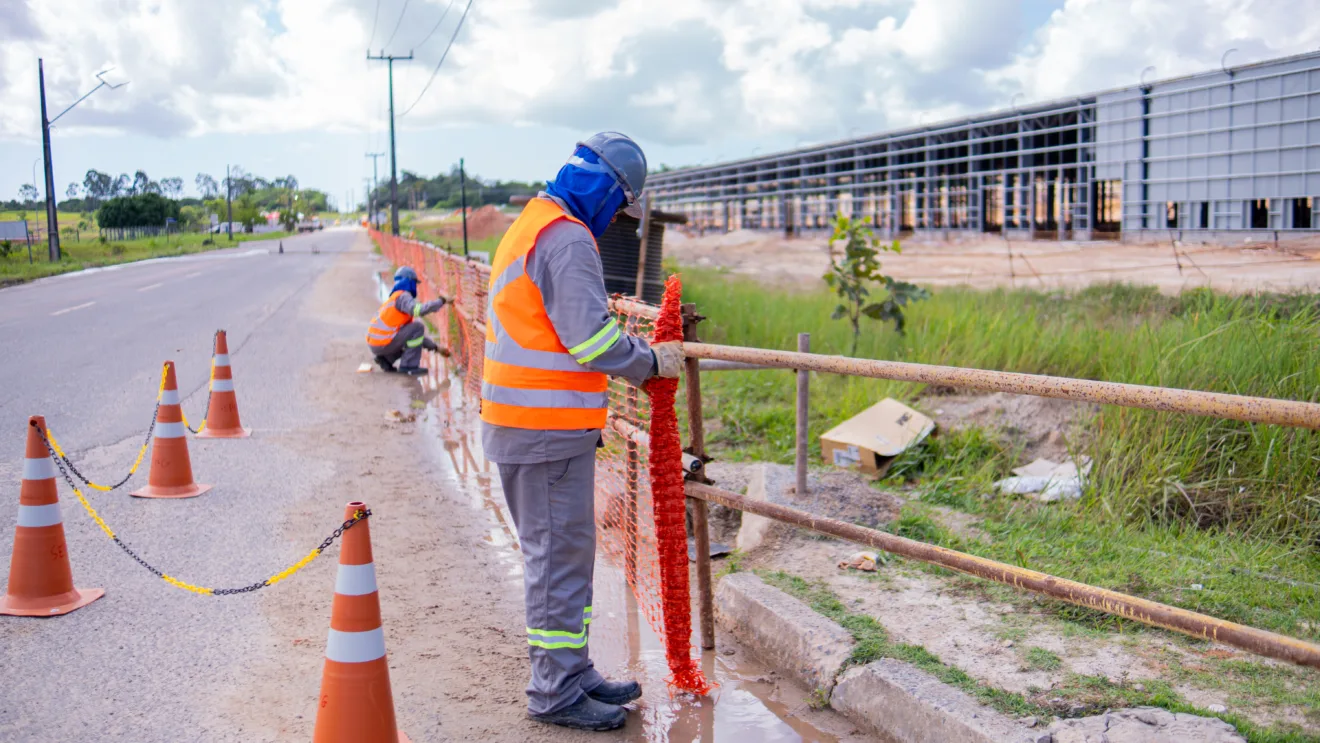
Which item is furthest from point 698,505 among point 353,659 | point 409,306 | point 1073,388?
point 409,306

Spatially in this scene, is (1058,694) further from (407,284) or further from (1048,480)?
(407,284)

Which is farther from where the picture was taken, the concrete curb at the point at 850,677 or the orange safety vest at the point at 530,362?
the orange safety vest at the point at 530,362

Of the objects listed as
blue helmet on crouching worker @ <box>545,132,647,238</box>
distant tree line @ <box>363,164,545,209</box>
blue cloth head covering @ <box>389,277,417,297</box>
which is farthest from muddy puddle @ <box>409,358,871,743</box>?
distant tree line @ <box>363,164,545,209</box>

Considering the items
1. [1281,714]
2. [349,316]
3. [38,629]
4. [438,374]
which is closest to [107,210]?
[349,316]

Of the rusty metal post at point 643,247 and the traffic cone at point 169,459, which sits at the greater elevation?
the rusty metal post at point 643,247

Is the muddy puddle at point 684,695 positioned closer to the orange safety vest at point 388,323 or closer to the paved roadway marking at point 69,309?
the orange safety vest at point 388,323

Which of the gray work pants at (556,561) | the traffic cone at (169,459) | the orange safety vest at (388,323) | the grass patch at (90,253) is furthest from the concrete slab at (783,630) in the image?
the grass patch at (90,253)

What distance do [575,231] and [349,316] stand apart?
14.6 m

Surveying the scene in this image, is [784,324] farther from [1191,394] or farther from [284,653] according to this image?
[1191,394]

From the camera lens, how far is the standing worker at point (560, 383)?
3.23 meters

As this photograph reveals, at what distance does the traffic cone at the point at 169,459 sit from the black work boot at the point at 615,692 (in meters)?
3.89

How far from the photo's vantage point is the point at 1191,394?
2.40 metres

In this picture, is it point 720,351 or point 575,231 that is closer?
point 575,231

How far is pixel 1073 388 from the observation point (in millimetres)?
2654
